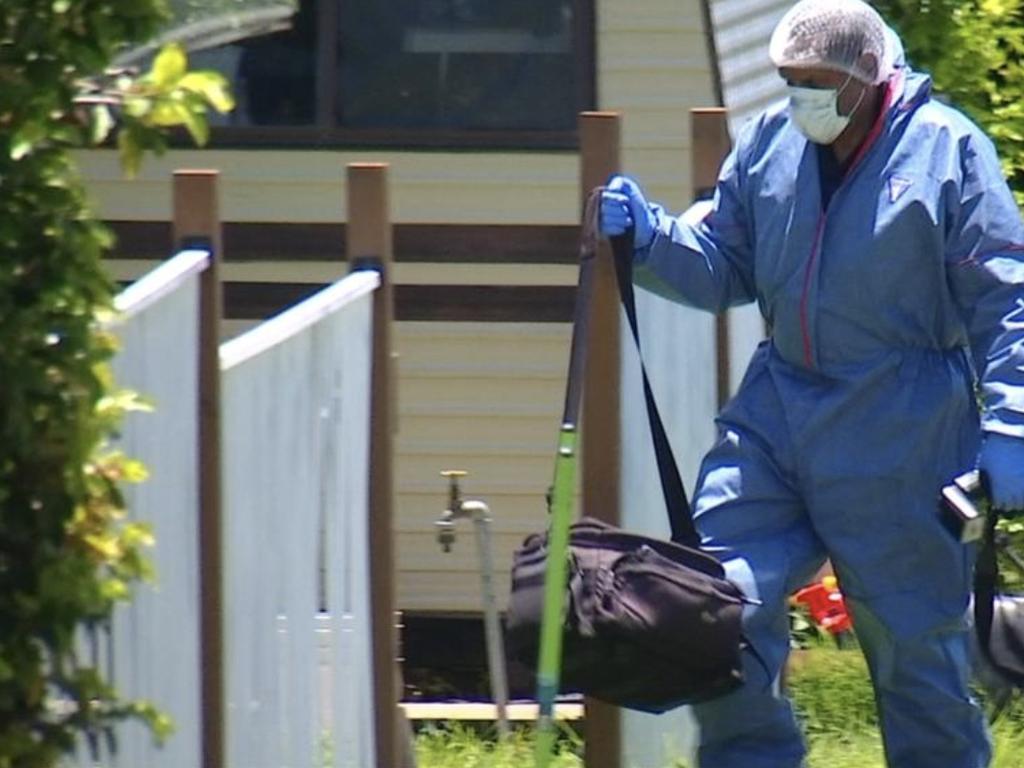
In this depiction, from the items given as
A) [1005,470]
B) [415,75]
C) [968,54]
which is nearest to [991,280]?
[1005,470]

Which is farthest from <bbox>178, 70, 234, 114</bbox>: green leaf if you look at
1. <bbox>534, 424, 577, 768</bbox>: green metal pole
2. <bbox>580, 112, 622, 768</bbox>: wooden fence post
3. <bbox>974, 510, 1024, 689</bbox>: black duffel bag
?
<bbox>974, 510, 1024, 689</bbox>: black duffel bag

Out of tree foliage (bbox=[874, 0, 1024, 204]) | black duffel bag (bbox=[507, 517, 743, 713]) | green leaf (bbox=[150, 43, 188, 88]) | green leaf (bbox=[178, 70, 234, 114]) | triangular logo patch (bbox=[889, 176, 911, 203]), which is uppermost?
tree foliage (bbox=[874, 0, 1024, 204])

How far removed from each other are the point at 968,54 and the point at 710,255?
306cm

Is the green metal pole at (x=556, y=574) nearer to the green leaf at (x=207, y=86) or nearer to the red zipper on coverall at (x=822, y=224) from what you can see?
the red zipper on coverall at (x=822, y=224)

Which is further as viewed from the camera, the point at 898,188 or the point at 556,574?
the point at 898,188

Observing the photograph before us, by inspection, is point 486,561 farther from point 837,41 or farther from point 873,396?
point 837,41

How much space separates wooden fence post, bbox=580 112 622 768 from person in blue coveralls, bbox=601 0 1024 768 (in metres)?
0.27

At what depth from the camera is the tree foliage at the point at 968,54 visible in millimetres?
7723

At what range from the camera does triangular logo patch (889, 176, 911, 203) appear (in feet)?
15.4

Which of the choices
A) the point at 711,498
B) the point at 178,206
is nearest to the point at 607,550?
the point at 711,498

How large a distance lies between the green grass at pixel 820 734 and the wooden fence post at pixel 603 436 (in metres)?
0.46

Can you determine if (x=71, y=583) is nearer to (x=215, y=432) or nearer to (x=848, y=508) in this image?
(x=215, y=432)

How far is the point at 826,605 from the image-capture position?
7285 millimetres

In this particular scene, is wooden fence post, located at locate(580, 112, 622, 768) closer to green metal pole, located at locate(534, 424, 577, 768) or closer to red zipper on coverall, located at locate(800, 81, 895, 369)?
red zipper on coverall, located at locate(800, 81, 895, 369)
